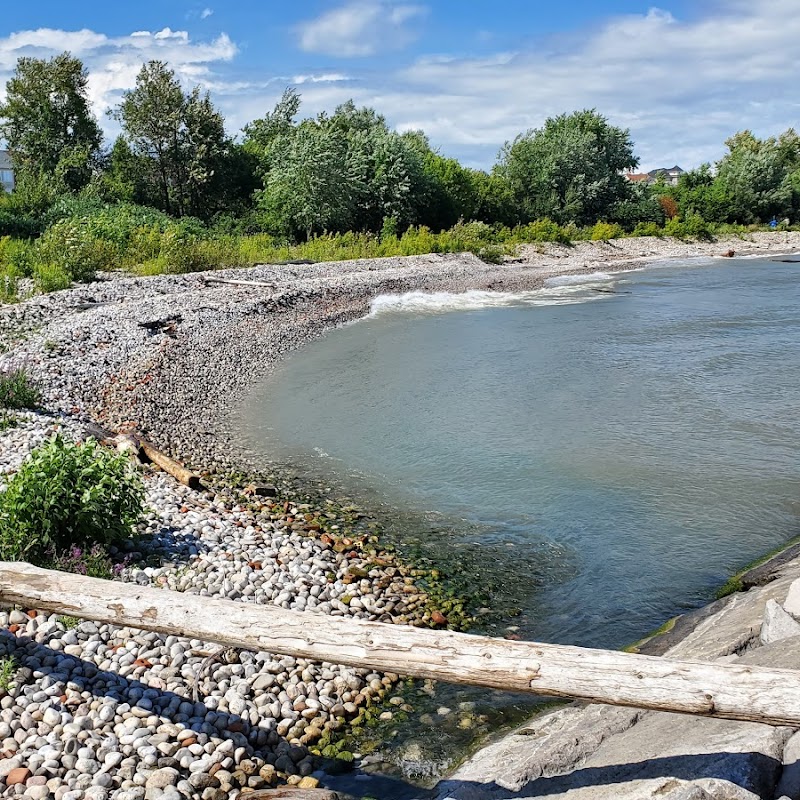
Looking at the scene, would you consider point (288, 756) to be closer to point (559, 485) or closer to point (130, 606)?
point (130, 606)

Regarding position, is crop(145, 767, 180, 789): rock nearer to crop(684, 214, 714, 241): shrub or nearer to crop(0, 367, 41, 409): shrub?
crop(0, 367, 41, 409): shrub

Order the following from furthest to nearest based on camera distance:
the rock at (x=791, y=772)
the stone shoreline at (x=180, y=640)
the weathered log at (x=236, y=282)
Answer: the weathered log at (x=236, y=282) → the stone shoreline at (x=180, y=640) → the rock at (x=791, y=772)

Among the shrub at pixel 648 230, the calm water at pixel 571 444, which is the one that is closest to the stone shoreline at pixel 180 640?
the calm water at pixel 571 444

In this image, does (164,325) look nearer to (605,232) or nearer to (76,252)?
(76,252)

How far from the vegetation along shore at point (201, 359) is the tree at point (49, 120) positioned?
150 mm

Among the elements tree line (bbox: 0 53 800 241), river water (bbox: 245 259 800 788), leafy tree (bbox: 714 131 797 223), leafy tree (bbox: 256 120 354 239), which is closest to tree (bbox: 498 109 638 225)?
tree line (bbox: 0 53 800 241)

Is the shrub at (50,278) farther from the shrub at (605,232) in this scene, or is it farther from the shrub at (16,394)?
the shrub at (605,232)

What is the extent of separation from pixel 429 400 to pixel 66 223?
24664 mm

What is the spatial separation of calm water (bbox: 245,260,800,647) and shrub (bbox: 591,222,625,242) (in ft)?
108

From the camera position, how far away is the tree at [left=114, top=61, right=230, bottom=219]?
4697 centimetres

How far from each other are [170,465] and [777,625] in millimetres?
8350

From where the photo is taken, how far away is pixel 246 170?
174ft

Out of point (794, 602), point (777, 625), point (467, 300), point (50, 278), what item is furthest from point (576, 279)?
point (777, 625)

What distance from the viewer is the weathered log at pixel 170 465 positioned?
10953 millimetres
